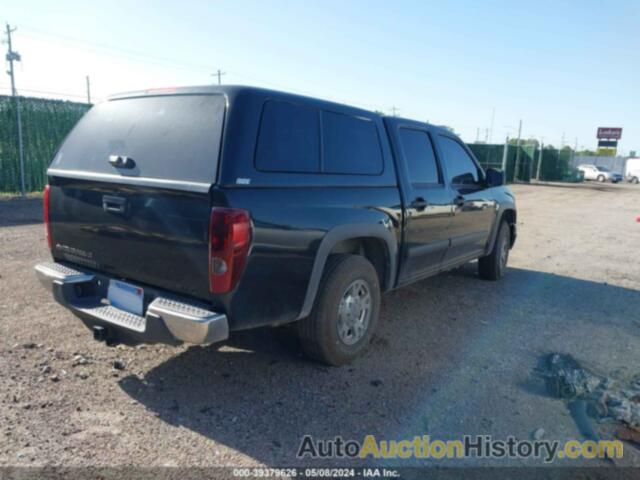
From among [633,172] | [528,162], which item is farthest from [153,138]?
[633,172]

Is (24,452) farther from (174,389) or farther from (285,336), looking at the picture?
(285,336)

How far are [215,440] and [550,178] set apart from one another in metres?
37.4

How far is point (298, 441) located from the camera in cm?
285

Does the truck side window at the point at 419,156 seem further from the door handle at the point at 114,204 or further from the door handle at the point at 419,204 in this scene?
the door handle at the point at 114,204

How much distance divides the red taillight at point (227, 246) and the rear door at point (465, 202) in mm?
2936

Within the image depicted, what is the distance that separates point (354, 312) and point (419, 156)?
177 centimetres

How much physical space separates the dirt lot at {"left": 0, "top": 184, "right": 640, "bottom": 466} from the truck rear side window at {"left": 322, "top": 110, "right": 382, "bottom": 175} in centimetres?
154

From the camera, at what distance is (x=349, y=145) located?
382 cm

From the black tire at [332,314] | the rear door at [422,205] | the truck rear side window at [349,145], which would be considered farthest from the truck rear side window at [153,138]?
the rear door at [422,205]

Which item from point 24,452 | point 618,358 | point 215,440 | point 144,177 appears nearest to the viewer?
point 24,452

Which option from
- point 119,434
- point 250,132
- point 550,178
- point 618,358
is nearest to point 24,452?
point 119,434

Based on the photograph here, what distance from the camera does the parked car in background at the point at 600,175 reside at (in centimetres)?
4003

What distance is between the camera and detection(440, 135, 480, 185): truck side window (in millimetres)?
5203

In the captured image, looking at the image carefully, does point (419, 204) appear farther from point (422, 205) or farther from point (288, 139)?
point (288, 139)
